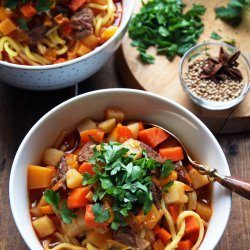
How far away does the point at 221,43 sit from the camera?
160 inches

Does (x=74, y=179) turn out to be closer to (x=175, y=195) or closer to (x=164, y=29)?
(x=175, y=195)

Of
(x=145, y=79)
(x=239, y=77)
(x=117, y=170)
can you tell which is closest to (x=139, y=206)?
(x=117, y=170)

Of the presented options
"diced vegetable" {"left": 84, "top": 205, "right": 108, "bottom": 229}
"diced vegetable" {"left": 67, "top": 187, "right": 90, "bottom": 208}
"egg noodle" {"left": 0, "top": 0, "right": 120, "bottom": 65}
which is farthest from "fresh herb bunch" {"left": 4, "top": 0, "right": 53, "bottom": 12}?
"diced vegetable" {"left": 84, "top": 205, "right": 108, "bottom": 229}

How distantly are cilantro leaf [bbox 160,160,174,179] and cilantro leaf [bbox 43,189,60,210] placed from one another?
1.95ft

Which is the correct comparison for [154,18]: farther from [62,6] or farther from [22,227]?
[22,227]

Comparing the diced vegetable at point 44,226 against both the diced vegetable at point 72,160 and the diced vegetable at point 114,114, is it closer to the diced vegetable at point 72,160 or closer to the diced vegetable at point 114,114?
the diced vegetable at point 72,160

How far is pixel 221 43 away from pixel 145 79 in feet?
2.08

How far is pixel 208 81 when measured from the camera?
397 cm

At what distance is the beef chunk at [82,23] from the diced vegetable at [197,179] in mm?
1172

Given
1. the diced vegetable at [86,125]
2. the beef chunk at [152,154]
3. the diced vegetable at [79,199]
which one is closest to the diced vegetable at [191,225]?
the beef chunk at [152,154]

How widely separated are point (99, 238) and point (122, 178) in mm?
362

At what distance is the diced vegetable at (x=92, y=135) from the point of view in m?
3.35

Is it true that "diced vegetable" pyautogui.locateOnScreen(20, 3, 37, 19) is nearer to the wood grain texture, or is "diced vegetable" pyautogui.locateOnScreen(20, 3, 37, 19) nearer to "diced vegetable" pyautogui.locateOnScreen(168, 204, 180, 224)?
the wood grain texture

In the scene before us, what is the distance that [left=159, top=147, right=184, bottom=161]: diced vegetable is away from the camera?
130 inches
